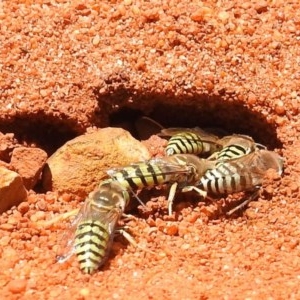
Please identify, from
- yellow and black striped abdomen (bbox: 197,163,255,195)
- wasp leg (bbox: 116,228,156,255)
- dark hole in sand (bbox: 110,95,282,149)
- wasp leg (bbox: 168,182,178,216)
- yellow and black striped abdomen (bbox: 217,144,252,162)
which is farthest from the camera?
dark hole in sand (bbox: 110,95,282,149)

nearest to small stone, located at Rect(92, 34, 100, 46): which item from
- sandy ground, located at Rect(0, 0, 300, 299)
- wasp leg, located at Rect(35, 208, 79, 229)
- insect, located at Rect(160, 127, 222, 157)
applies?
sandy ground, located at Rect(0, 0, 300, 299)

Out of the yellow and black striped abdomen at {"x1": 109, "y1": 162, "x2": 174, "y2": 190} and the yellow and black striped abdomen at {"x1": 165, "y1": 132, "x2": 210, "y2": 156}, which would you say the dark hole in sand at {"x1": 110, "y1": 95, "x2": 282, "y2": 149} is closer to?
the yellow and black striped abdomen at {"x1": 165, "y1": 132, "x2": 210, "y2": 156}

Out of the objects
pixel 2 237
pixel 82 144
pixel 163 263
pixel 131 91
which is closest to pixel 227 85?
pixel 131 91

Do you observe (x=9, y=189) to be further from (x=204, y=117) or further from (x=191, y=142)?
(x=204, y=117)

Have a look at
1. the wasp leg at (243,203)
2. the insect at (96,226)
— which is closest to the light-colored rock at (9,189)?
the insect at (96,226)

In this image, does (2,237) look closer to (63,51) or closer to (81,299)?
(81,299)

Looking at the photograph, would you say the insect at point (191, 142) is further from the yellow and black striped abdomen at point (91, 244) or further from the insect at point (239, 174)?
the yellow and black striped abdomen at point (91, 244)

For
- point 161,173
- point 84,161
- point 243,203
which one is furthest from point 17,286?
point 243,203
